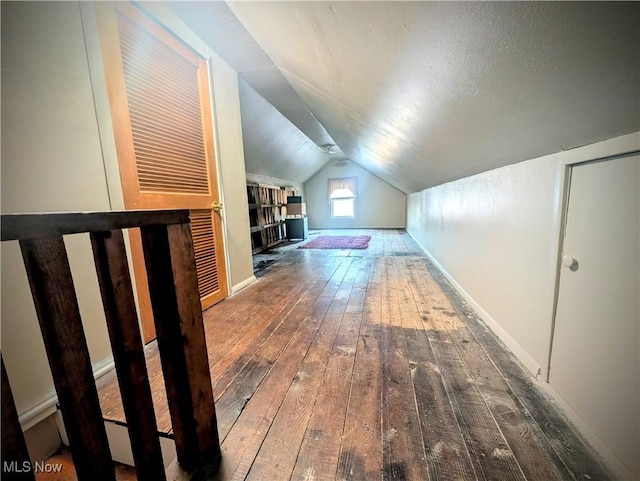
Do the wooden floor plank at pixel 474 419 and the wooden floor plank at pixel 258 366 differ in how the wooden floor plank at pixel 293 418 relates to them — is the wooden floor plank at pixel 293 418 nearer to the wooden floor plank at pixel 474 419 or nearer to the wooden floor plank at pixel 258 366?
the wooden floor plank at pixel 258 366

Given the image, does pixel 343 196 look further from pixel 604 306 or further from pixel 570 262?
pixel 604 306

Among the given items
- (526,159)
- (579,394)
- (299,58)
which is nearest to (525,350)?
(579,394)

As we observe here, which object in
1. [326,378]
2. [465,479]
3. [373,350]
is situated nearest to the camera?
[465,479]

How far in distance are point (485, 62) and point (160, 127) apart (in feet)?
5.82

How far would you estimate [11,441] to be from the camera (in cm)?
41

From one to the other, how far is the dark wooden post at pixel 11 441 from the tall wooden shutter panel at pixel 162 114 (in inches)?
52.8

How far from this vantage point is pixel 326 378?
1186mm

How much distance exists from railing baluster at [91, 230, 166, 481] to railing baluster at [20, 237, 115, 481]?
0.26 ft

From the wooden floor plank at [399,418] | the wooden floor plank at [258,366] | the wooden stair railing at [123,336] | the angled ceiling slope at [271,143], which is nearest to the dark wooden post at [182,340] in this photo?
the wooden stair railing at [123,336]

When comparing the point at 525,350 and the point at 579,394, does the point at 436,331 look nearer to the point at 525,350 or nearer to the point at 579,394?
the point at 525,350

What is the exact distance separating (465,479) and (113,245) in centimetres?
118

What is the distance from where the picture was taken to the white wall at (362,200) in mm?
7715

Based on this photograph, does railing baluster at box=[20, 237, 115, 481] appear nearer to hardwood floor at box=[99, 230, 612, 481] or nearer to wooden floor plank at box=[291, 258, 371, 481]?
hardwood floor at box=[99, 230, 612, 481]

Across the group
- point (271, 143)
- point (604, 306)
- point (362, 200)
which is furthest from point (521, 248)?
point (362, 200)
